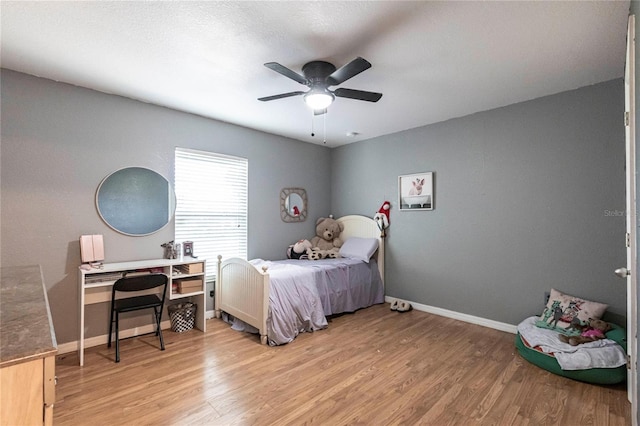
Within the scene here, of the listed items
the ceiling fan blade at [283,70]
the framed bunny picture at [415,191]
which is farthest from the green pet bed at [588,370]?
the ceiling fan blade at [283,70]

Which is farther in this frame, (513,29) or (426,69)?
(426,69)

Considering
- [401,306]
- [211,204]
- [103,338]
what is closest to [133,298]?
[103,338]

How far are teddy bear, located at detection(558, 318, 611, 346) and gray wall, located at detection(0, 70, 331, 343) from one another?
398 centimetres

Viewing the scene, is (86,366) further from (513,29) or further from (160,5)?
(513,29)

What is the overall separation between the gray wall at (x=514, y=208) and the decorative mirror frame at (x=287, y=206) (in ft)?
4.09

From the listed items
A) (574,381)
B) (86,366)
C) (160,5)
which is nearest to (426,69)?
(160,5)

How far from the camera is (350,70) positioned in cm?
→ 199

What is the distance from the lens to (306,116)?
3.60 m

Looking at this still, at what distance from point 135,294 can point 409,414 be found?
2.81 meters

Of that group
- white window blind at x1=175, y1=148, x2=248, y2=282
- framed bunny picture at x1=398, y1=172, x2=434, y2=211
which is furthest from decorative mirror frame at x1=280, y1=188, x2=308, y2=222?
framed bunny picture at x1=398, y1=172, x2=434, y2=211

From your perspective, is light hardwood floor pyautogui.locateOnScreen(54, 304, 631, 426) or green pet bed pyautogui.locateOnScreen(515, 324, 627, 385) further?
green pet bed pyautogui.locateOnScreen(515, 324, 627, 385)

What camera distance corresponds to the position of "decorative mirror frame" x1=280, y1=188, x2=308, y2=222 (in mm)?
4455

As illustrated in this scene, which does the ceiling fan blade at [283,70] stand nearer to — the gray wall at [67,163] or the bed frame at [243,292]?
the bed frame at [243,292]

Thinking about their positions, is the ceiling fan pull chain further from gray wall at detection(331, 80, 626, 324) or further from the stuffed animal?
the stuffed animal
